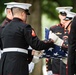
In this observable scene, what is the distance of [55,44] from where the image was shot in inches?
442

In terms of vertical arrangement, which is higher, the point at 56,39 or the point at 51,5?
the point at 56,39

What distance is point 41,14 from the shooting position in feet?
64.7

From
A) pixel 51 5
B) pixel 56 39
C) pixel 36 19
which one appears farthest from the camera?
pixel 51 5

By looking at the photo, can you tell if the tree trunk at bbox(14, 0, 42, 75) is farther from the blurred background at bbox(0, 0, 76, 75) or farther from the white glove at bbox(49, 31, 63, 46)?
the white glove at bbox(49, 31, 63, 46)

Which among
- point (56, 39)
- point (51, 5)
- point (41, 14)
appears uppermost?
point (56, 39)

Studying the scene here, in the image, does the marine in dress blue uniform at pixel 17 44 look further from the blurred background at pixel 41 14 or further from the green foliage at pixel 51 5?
the green foliage at pixel 51 5

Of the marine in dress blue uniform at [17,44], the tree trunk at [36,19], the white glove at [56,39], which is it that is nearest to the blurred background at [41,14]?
the tree trunk at [36,19]

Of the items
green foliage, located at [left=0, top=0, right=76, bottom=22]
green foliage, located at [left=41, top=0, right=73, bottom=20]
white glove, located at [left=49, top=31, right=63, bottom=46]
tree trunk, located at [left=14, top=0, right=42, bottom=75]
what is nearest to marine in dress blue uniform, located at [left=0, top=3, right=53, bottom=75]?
Result: white glove, located at [left=49, top=31, right=63, bottom=46]

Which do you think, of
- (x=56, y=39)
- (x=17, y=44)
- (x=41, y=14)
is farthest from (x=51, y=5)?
(x=17, y=44)

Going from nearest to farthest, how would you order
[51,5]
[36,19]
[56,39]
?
[56,39] < [36,19] < [51,5]

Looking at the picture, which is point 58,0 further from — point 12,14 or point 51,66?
point 12,14

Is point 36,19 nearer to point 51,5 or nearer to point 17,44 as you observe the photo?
point 51,5

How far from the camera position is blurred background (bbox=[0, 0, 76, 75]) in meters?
18.9

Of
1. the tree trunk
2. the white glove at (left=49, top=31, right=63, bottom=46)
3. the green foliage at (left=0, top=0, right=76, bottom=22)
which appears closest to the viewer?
the white glove at (left=49, top=31, right=63, bottom=46)
